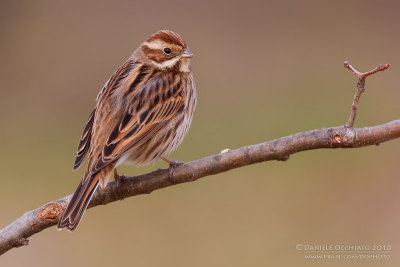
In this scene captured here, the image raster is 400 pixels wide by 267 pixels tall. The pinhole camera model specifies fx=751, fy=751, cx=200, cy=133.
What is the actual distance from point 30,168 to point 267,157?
7.44 meters

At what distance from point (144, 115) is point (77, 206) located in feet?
4.37

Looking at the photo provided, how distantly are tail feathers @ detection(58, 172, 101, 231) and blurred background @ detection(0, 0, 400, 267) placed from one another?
12.4 feet

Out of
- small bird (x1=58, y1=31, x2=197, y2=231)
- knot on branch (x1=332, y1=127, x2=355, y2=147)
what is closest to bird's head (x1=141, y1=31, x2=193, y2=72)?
small bird (x1=58, y1=31, x2=197, y2=231)

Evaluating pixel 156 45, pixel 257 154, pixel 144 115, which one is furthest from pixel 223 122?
pixel 257 154

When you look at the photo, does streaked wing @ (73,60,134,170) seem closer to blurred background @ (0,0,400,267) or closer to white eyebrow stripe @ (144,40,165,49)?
white eyebrow stripe @ (144,40,165,49)

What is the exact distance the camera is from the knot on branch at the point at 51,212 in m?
5.14

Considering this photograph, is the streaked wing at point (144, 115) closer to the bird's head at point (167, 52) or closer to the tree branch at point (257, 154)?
the bird's head at point (167, 52)

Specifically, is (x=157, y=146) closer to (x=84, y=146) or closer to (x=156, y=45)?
(x=84, y=146)

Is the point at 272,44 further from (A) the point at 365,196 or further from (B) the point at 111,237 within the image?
(B) the point at 111,237

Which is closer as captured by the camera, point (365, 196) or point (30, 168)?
point (365, 196)

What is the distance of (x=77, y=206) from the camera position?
5273mm

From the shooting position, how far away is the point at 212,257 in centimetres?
923

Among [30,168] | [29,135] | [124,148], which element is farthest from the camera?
[29,135]

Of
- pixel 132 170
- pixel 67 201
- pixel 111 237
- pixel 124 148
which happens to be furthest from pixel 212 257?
pixel 67 201
